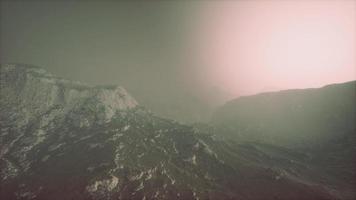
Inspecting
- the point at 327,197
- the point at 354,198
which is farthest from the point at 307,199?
the point at 354,198

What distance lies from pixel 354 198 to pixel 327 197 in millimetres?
17493

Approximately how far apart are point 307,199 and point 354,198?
3137 cm

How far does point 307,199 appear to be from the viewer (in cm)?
19925

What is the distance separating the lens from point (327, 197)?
197 metres

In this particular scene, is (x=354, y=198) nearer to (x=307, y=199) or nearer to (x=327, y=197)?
(x=327, y=197)

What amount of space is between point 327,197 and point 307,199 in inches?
550

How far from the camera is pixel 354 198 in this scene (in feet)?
634
